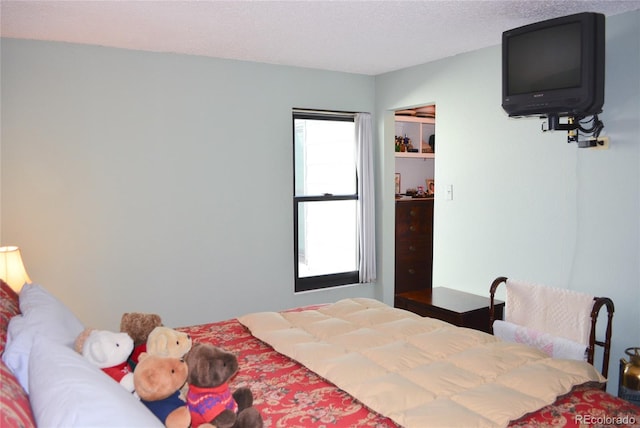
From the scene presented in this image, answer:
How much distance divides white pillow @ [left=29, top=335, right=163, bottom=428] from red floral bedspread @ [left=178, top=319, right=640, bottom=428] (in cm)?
54

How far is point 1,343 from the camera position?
1.68m

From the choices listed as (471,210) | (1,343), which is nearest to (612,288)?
(471,210)

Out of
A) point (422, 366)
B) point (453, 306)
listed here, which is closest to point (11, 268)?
point (422, 366)

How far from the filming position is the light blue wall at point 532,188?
9.20 feet

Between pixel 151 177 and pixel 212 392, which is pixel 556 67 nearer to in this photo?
pixel 212 392

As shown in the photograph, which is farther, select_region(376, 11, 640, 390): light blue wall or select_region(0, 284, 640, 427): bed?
select_region(376, 11, 640, 390): light blue wall

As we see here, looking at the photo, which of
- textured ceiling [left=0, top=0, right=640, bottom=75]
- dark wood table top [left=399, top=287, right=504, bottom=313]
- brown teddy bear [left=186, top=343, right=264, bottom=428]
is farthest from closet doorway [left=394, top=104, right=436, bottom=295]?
brown teddy bear [left=186, top=343, right=264, bottom=428]

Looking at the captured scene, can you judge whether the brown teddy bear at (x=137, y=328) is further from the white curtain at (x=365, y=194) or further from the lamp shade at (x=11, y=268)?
the white curtain at (x=365, y=194)

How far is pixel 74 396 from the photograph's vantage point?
1.22 meters

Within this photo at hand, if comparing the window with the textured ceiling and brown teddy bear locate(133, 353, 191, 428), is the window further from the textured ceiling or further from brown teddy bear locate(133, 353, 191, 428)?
brown teddy bear locate(133, 353, 191, 428)

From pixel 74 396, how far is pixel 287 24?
240 centimetres

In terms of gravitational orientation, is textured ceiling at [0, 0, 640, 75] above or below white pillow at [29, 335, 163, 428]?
above

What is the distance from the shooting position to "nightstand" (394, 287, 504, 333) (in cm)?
324

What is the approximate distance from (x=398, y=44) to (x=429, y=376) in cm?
239
